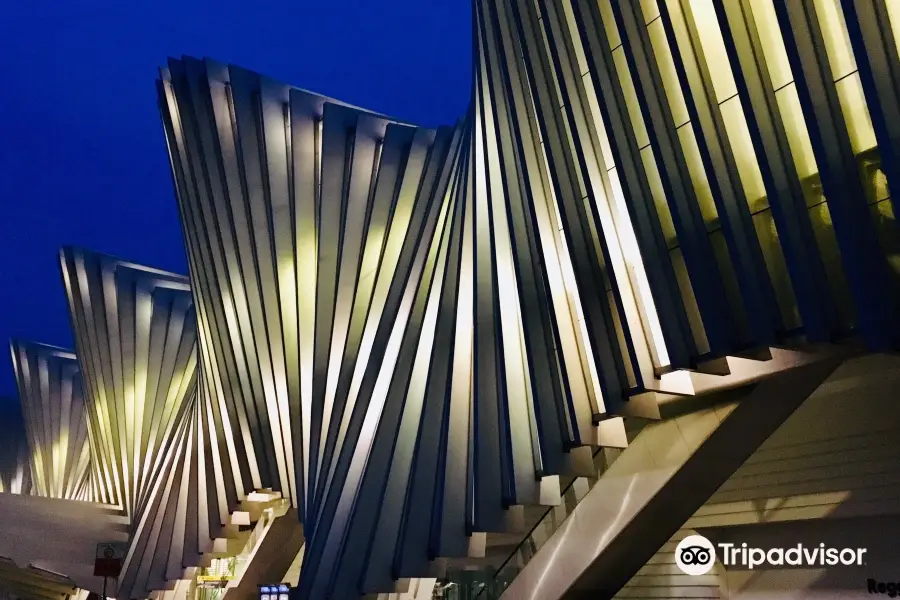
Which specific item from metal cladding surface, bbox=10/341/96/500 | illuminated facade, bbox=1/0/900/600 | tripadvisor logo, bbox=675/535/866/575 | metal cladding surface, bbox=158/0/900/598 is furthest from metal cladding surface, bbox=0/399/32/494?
tripadvisor logo, bbox=675/535/866/575

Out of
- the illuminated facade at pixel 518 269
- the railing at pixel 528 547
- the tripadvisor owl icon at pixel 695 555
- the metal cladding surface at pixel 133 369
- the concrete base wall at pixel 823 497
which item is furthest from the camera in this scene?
the metal cladding surface at pixel 133 369

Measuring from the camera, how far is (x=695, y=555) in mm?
15844

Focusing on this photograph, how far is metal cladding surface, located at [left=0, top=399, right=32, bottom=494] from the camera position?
51.2 meters

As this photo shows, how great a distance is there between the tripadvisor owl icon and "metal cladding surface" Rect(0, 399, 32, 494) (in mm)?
41361

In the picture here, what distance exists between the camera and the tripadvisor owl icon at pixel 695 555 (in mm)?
15734

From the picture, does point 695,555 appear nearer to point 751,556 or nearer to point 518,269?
point 751,556

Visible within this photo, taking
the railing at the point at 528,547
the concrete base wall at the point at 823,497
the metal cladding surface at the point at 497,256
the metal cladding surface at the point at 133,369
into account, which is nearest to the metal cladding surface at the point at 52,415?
the metal cladding surface at the point at 133,369

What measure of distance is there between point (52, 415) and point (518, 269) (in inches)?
1290

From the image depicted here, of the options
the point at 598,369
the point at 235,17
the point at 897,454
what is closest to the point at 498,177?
the point at 598,369

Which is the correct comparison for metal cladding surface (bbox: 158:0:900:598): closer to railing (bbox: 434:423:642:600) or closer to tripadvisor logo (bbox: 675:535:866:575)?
railing (bbox: 434:423:642:600)

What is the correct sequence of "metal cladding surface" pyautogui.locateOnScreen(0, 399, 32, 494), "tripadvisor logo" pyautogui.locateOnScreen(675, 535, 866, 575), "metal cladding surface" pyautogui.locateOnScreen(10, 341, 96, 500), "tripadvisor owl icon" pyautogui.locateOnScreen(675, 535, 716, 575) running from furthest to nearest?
1. "metal cladding surface" pyautogui.locateOnScreen(0, 399, 32, 494)
2. "metal cladding surface" pyautogui.locateOnScreen(10, 341, 96, 500)
3. "tripadvisor owl icon" pyautogui.locateOnScreen(675, 535, 716, 575)
4. "tripadvisor logo" pyautogui.locateOnScreen(675, 535, 866, 575)

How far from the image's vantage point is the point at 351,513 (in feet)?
55.0

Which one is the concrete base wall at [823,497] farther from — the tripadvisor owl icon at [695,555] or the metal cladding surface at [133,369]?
the metal cladding surface at [133,369]

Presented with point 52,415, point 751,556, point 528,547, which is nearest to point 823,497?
point 751,556
